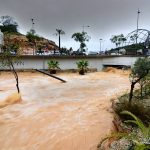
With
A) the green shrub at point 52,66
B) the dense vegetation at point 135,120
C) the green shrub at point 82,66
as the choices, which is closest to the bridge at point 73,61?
the green shrub at point 52,66

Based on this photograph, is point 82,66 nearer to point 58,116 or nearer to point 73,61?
point 73,61

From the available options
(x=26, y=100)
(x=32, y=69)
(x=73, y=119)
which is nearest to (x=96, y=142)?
(x=73, y=119)

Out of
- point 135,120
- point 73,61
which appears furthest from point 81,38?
point 135,120

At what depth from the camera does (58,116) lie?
1608 cm

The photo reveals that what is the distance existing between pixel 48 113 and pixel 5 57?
8124 millimetres

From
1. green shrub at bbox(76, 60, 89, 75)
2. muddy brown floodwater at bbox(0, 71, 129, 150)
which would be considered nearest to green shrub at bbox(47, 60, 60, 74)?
green shrub at bbox(76, 60, 89, 75)

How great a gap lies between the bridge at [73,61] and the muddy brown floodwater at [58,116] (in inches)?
328

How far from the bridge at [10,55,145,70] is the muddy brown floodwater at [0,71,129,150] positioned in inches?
328

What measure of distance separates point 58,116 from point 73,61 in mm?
22035

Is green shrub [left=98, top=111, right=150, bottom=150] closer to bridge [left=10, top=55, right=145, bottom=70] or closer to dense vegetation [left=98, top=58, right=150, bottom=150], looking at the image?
dense vegetation [left=98, top=58, right=150, bottom=150]

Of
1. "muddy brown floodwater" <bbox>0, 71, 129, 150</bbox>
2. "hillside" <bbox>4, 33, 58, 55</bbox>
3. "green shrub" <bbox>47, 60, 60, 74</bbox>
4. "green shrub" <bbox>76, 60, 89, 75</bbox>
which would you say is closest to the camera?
"muddy brown floodwater" <bbox>0, 71, 129, 150</bbox>

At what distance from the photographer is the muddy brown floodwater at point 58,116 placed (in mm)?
12359

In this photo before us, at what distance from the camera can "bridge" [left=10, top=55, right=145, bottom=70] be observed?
3572 centimetres

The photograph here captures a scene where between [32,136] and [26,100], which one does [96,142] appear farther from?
[26,100]
